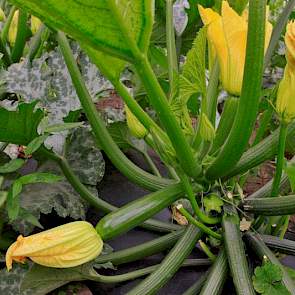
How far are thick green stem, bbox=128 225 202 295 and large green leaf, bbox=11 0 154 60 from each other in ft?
1.40

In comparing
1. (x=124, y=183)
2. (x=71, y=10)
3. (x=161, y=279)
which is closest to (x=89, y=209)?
(x=124, y=183)

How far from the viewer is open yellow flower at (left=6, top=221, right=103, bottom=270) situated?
773 mm

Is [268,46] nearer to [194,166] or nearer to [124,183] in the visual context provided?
[194,166]

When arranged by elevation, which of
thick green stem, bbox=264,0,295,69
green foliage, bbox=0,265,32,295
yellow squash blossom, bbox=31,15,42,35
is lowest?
green foliage, bbox=0,265,32,295

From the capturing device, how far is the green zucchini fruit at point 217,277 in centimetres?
94

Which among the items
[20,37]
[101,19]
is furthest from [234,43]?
[20,37]

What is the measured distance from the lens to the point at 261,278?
88cm

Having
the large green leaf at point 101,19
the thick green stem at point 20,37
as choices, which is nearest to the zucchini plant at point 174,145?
the large green leaf at point 101,19

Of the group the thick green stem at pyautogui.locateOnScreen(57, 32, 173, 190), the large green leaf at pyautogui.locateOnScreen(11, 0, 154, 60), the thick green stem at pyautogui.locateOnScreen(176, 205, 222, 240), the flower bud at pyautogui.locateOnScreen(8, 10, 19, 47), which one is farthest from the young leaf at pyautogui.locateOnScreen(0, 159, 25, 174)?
the flower bud at pyautogui.locateOnScreen(8, 10, 19, 47)

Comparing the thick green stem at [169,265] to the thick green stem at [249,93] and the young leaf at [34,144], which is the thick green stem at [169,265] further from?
the young leaf at [34,144]

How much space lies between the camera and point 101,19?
62 cm

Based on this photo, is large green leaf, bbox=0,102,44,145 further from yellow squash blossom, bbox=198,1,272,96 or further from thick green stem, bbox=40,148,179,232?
yellow squash blossom, bbox=198,1,272,96

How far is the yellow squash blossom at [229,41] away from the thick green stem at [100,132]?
231 mm

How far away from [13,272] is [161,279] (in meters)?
0.26
